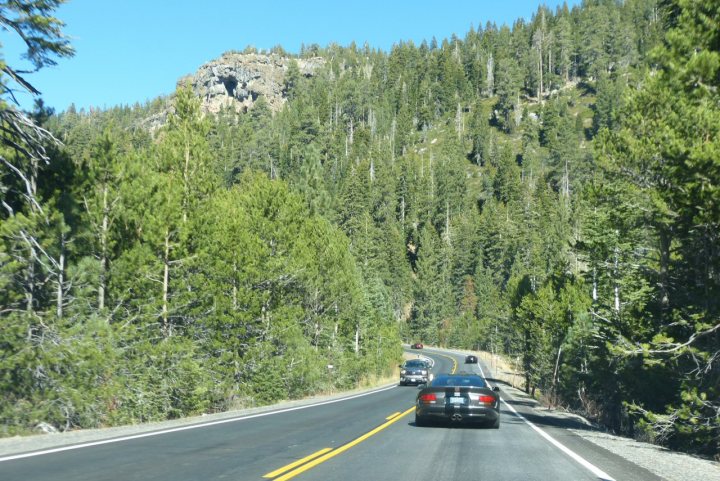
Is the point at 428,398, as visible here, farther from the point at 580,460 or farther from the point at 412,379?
the point at 412,379

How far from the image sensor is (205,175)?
27562mm

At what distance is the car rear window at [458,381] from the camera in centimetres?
1556

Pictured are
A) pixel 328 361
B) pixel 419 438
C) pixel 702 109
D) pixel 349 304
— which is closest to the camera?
pixel 702 109

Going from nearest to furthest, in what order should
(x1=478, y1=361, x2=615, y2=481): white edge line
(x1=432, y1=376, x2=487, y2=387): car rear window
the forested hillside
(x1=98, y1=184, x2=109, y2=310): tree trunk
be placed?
(x1=478, y1=361, x2=615, y2=481): white edge line
the forested hillside
(x1=432, y1=376, x2=487, y2=387): car rear window
(x1=98, y1=184, x2=109, y2=310): tree trunk

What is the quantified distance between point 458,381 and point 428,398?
908mm

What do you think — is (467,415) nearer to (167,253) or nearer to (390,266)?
(167,253)

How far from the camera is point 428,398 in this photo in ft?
51.1

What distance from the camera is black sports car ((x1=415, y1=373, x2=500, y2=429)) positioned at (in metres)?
15.3

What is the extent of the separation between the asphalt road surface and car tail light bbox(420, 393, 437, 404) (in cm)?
69

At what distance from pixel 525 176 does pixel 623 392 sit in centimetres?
12854

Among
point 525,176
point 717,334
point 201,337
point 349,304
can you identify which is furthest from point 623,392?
point 525,176

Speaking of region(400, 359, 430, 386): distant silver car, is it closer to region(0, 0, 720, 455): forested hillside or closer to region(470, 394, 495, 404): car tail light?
region(0, 0, 720, 455): forested hillside

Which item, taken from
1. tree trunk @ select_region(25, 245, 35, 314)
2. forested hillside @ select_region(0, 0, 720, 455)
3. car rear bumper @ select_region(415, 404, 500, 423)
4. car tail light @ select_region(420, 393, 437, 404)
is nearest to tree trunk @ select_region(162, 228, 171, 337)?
forested hillside @ select_region(0, 0, 720, 455)

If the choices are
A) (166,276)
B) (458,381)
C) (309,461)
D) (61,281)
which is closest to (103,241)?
(166,276)
